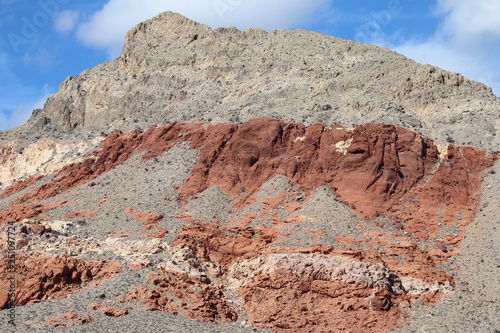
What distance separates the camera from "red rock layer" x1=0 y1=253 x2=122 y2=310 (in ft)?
98.3

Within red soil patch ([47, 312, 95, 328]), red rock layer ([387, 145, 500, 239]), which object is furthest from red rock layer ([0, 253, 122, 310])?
red rock layer ([387, 145, 500, 239])

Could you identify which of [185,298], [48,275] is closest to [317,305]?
[185,298]

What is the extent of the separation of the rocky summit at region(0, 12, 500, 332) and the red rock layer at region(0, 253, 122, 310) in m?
0.11

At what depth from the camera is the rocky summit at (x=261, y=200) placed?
3005 cm

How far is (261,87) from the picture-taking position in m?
57.9

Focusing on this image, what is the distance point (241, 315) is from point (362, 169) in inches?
679

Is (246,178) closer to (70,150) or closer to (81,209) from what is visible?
(81,209)

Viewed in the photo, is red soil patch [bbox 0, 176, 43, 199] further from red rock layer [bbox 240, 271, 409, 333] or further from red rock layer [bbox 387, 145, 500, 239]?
red rock layer [bbox 387, 145, 500, 239]

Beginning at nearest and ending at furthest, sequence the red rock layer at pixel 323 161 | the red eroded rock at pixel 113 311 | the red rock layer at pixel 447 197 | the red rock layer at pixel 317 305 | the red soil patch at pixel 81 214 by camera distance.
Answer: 1. the red eroded rock at pixel 113 311
2. the red rock layer at pixel 317 305
3. the red rock layer at pixel 447 197
4. the red soil patch at pixel 81 214
5. the red rock layer at pixel 323 161

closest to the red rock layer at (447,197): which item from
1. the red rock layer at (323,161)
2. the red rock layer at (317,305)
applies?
the red rock layer at (323,161)

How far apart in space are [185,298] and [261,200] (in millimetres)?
12307

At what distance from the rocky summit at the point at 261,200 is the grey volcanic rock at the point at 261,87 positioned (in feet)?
0.93

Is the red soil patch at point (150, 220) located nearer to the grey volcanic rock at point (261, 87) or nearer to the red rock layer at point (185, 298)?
the red rock layer at point (185, 298)

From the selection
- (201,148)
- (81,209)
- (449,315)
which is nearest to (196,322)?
(449,315)
